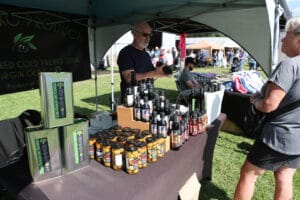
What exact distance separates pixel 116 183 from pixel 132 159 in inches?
5.5

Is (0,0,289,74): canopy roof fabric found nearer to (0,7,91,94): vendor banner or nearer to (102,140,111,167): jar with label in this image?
(0,7,91,94): vendor banner

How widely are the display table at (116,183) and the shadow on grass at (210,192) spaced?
34.0 inches

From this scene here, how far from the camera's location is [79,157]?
1.31 m

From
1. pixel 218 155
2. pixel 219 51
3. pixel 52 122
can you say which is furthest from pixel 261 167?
pixel 219 51

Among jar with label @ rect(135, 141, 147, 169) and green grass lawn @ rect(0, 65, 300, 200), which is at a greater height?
jar with label @ rect(135, 141, 147, 169)

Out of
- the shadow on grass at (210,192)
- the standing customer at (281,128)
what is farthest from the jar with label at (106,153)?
the shadow on grass at (210,192)

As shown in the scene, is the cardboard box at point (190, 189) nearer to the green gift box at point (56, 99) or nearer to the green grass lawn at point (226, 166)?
the green grass lawn at point (226, 166)

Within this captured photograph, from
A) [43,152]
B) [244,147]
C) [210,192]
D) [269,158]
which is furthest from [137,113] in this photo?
[244,147]

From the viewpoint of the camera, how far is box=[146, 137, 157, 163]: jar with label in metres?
1.37

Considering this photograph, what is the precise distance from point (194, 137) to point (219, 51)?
60.5ft

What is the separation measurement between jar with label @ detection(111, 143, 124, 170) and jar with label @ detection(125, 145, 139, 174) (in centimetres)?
4

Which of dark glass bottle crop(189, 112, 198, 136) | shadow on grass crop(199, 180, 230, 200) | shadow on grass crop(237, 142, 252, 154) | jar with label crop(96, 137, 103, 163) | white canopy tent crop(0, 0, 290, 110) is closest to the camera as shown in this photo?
jar with label crop(96, 137, 103, 163)

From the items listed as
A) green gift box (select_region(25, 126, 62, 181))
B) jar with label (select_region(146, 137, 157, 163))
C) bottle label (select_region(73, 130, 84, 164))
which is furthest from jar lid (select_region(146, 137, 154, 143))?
green gift box (select_region(25, 126, 62, 181))

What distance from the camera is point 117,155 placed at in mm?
1279
